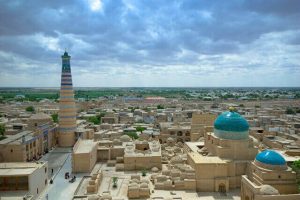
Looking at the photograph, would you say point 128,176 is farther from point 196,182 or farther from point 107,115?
point 107,115

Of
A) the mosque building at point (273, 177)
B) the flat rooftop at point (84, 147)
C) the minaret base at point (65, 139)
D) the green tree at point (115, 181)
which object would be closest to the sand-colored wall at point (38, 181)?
the flat rooftop at point (84, 147)

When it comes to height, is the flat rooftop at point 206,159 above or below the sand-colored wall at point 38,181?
above

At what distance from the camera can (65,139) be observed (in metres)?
38.6

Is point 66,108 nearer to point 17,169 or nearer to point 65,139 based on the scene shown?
point 65,139

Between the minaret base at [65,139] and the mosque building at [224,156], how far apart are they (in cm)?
1752

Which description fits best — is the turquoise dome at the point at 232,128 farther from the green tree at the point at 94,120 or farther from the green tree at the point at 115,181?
the green tree at the point at 94,120

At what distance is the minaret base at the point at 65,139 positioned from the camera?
38.5m

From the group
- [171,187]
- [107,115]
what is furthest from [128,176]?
[107,115]

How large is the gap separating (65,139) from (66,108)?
396cm

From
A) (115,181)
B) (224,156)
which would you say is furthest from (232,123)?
(115,181)

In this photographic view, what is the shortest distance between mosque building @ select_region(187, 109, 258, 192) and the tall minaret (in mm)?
17479

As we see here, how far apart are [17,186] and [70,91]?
57.6 feet

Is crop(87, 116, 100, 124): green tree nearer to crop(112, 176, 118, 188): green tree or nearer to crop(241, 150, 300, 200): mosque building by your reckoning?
crop(112, 176, 118, 188): green tree

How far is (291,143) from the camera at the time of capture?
34.7 meters
